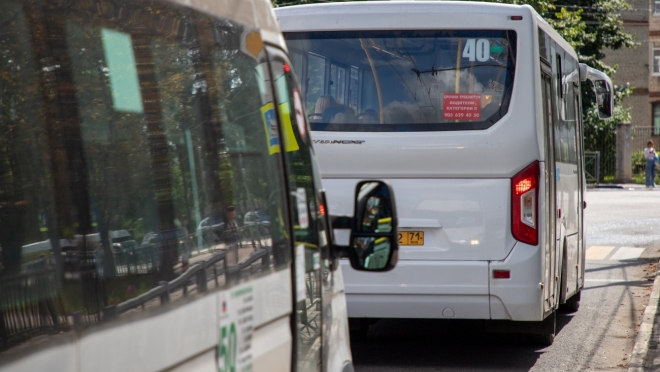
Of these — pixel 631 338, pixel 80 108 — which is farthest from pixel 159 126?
pixel 631 338

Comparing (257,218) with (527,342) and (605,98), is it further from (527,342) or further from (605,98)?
(605,98)

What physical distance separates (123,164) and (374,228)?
1.31m

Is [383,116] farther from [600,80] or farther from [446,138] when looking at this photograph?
[600,80]

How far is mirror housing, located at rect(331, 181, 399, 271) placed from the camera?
10.7 ft

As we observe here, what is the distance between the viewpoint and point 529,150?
6832mm

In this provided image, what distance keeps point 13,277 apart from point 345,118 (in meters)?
5.42

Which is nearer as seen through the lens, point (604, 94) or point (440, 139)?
point (440, 139)

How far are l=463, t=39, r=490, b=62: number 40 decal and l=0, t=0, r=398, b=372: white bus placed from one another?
12.8 feet

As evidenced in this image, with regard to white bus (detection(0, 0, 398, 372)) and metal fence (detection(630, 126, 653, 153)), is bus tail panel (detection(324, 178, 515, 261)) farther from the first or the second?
metal fence (detection(630, 126, 653, 153))

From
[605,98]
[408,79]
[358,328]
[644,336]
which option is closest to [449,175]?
[408,79]

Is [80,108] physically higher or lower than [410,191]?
higher

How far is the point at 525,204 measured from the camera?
6.85 m

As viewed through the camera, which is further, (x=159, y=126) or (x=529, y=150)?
(x=529, y=150)

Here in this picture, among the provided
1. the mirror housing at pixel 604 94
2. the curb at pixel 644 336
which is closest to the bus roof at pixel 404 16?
the curb at pixel 644 336
